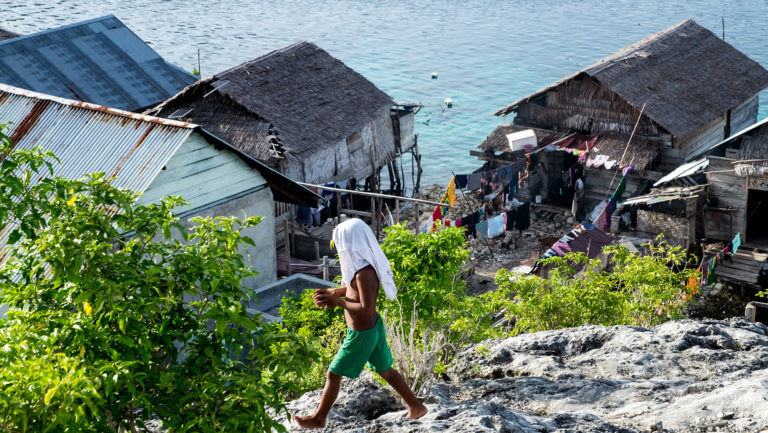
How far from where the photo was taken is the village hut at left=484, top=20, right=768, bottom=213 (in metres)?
21.9

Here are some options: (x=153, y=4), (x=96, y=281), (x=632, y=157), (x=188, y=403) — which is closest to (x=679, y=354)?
(x=188, y=403)

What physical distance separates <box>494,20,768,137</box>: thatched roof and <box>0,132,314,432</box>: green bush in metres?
18.9

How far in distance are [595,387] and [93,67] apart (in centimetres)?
1796

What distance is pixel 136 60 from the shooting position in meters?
21.6

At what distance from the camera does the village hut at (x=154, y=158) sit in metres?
11.1

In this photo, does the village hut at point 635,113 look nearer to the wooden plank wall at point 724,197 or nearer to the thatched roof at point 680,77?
the thatched roof at point 680,77

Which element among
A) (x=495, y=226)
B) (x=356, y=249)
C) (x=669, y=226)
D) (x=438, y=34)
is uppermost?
(x=438, y=34)

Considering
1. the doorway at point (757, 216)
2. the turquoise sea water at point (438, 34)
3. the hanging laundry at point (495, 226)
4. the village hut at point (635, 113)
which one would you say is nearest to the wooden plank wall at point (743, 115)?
the village hut at point (635, 113)

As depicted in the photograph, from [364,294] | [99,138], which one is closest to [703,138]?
[99,138]

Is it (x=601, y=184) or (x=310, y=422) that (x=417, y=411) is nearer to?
(x=310, y=422)

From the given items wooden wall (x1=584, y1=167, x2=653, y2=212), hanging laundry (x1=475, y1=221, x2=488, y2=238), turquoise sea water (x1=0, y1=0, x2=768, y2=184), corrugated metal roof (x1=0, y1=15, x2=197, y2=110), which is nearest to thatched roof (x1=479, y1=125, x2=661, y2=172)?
wooden wall (x1=584, y1=167, x2=653, y2=212)

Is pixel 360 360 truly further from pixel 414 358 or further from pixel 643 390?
pixel 643 390

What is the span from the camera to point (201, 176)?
11812mm

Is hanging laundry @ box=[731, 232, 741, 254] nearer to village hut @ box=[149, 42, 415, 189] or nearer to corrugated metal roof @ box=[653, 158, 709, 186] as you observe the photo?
corrugated metal roof @ box=[653, 158, 709, 186]
